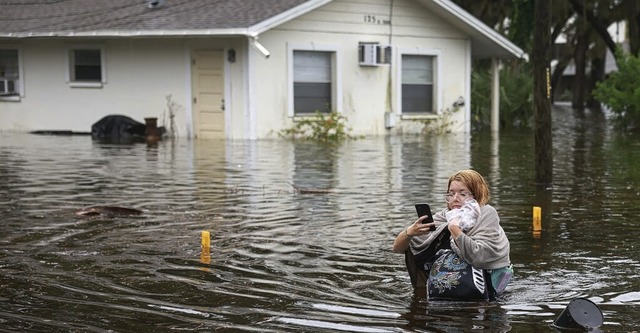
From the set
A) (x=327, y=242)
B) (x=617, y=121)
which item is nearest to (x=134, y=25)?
(x=617, y=121)

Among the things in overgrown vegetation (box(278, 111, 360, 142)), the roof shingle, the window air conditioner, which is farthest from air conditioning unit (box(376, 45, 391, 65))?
the roof shingle

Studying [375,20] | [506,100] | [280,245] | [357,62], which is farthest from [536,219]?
[506,100]

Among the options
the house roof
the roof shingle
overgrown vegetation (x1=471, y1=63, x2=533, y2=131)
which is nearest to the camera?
the house roof

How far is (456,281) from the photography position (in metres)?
7.41

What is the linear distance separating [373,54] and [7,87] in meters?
9.40

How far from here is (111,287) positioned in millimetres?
7891

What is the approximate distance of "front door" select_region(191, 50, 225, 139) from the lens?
25.7 m

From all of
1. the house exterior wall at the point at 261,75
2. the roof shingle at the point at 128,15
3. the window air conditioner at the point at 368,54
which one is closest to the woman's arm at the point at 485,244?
the roof shingle at the point at 128,15

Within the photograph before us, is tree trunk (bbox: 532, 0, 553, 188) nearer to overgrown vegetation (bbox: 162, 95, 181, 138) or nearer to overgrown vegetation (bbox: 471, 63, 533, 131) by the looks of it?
overgrown vegetation (bbox: 162, 95, 181, 138)

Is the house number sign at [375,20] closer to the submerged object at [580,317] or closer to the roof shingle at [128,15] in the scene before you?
the roof shingle at [128,15]

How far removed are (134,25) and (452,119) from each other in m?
8.82

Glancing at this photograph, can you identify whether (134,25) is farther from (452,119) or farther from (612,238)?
(612,238)

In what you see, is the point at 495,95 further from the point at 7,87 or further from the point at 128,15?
the point at 7,87

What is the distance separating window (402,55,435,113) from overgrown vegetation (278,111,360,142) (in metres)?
3.20
